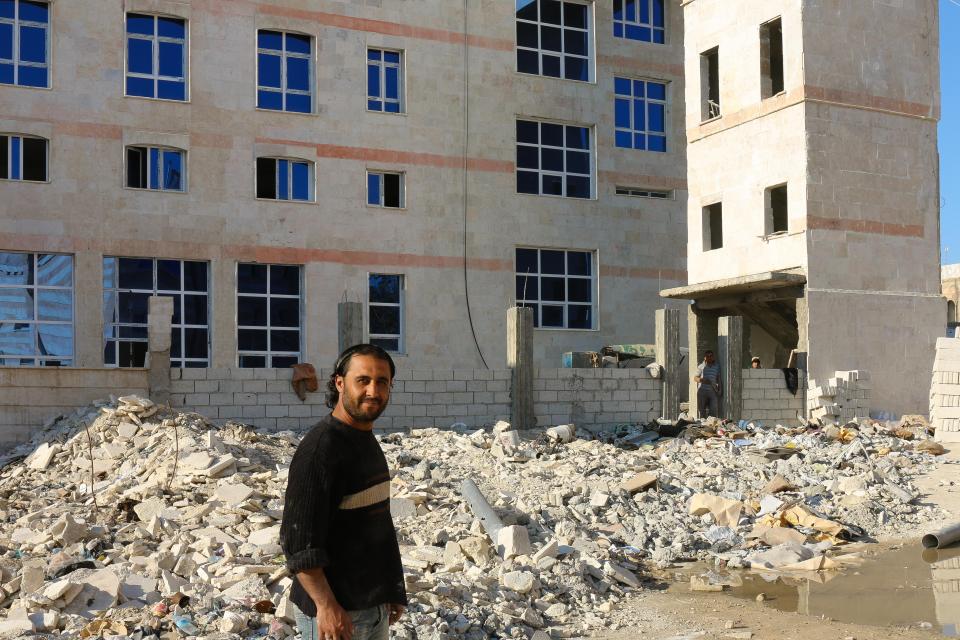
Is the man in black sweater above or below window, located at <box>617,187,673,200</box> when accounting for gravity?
below

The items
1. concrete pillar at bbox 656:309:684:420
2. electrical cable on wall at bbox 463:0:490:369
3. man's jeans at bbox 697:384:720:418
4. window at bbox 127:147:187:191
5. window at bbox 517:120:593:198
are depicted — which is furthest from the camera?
window at bbox 517:120:593:198

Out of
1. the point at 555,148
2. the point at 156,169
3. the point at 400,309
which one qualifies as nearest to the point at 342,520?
the point at 156,169

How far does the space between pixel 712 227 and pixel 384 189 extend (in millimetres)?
8090

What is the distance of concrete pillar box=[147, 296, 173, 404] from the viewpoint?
15.6m

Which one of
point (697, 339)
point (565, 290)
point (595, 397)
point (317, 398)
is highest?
point (565, 290)

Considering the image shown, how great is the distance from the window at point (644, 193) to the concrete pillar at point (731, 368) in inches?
364

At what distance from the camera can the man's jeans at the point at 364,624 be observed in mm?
Answer: 4273

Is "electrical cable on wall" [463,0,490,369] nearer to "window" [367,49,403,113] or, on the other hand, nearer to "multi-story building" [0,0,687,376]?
"multi-story building" [0,0,687,376]

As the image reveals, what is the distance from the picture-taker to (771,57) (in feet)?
78.9

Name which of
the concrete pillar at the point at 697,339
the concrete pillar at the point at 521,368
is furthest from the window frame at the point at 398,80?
the concrete pillar at the point at 521,368

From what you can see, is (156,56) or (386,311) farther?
(386,311)

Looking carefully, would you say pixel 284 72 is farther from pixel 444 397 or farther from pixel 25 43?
pixel 444 397

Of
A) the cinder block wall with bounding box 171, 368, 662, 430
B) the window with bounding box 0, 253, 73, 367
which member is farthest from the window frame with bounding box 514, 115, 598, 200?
the window with bounding box 0, 253, 73, 367

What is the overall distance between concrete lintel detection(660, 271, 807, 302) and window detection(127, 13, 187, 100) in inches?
494
